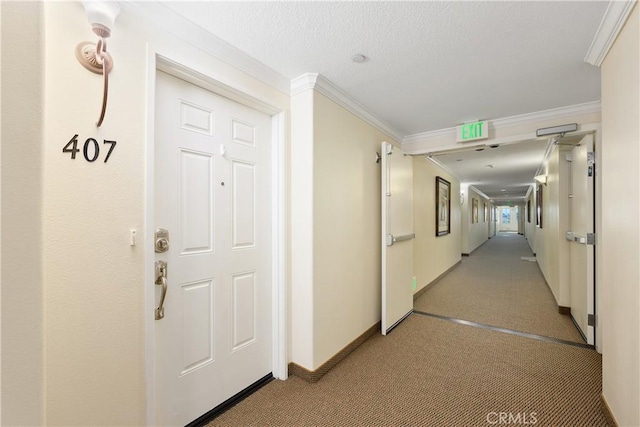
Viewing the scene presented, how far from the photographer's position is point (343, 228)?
8.08 ft

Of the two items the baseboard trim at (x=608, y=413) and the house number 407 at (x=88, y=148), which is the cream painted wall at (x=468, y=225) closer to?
the baseboard trim at (x=608, y=413)

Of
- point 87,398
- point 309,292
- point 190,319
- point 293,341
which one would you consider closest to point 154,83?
point 190,319

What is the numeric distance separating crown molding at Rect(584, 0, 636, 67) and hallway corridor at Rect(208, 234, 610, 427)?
2235mm

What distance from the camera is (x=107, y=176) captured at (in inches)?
47.9

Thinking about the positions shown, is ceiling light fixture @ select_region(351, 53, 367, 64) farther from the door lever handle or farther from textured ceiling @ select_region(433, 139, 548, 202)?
textured ceiling @ select_region(433, 139, 548, 202)

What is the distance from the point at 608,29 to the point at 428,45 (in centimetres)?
93

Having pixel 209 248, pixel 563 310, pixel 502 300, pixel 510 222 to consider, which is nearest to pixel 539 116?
pixel 563 310

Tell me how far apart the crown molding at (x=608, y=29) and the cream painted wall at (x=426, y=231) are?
250 centimetres

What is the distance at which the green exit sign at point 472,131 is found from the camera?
2.97 m

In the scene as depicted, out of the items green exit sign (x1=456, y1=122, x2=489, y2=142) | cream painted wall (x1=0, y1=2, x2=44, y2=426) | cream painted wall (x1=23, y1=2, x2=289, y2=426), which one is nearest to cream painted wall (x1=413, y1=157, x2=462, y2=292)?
green exit sign (x1=456, y1=122, x2=489, y2=142)

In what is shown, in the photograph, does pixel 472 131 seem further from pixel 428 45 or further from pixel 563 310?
pixel 563 310

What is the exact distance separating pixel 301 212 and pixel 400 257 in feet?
5.48

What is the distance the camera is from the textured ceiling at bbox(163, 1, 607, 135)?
1.42 meters

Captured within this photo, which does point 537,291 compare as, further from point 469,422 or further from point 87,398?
point 87,398
